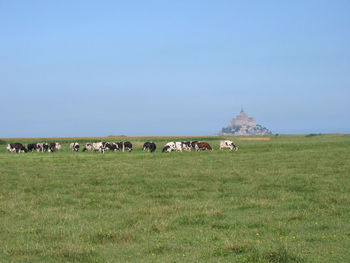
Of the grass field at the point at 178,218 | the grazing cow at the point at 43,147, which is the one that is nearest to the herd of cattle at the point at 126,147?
the grazing cow at the point at 43,147

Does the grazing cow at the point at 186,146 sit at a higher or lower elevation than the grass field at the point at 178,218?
higher

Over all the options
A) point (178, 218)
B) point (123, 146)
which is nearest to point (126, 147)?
point (123, 146)

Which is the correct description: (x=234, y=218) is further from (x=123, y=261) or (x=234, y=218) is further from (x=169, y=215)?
(x=123, y=261)

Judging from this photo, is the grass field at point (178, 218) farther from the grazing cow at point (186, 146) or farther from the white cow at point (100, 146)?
the grazing cow at point (186, 146)

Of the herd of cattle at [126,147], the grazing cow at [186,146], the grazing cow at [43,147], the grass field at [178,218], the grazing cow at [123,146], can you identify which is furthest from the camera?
the grazing cow at [43,147]

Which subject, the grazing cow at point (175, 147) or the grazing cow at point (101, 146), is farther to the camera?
the grazing cow at point (101, 146)

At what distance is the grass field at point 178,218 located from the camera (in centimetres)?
934

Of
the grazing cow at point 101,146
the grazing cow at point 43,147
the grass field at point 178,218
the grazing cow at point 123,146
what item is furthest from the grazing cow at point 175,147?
the grass field at point 178,218

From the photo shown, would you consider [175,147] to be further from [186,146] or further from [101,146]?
[101,146]

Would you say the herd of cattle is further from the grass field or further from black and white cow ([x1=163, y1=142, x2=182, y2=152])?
the grass field

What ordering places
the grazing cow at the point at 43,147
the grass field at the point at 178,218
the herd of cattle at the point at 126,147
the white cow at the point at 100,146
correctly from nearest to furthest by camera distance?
the grass field at the point at 178,218 < the herd of cattle at the point at 126,147 < the white cow at the point at 100,146 < the grazing cow at the point at 43,147

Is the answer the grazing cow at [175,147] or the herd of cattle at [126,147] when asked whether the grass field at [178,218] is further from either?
the herd of cattle at [126,147]

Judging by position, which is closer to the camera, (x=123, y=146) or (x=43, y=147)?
(x=123, y=146)

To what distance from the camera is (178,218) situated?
12844 mm
